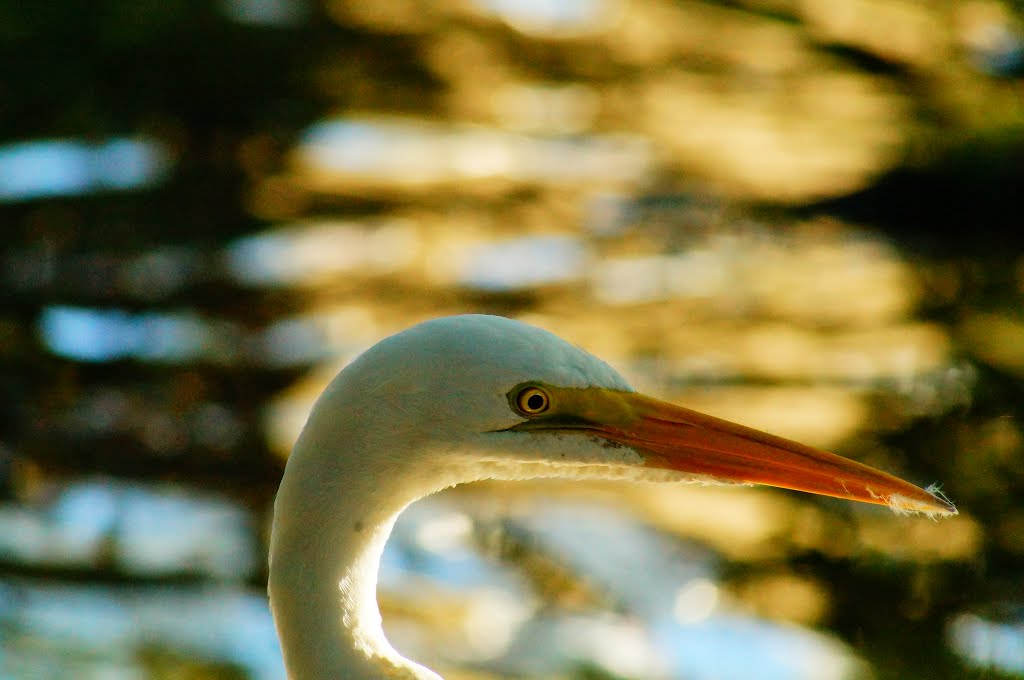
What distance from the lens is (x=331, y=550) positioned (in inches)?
67.7

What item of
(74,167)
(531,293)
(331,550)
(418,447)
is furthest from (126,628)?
(418,447)

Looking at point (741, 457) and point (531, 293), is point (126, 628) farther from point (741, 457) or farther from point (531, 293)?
point (741, 457)

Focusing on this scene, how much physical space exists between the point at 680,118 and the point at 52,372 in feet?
13.9

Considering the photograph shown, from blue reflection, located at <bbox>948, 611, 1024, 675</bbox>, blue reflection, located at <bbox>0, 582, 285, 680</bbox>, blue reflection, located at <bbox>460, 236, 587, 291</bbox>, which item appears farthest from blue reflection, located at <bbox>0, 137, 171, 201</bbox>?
blue reflection, located at <bbox>948, 611, 1024, 675</bbox>

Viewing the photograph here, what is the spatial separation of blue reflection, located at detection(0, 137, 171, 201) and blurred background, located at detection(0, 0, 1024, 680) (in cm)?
2

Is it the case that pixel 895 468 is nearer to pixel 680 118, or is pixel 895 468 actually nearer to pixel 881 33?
pixel 680 118

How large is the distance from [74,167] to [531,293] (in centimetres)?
284

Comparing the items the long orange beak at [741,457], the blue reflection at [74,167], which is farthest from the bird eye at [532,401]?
the blue reflection at [74,167]

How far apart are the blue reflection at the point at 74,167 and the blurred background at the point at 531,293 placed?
2 cm

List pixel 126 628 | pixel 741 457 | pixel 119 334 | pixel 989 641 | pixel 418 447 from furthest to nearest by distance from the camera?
1. pixel 119 334
2. pixel 126 628
3. pixel 989 641
4. pixel 741 457
5. pixel 418 447

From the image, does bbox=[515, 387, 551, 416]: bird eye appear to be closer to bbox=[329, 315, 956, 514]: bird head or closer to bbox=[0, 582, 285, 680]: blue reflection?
bbox=[329, 315, 956, 514]: bird head

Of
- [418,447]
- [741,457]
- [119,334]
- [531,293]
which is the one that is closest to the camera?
[418,447]

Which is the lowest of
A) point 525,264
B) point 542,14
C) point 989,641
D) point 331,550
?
point 331,550

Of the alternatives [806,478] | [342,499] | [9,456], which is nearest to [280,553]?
[342,499]
